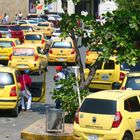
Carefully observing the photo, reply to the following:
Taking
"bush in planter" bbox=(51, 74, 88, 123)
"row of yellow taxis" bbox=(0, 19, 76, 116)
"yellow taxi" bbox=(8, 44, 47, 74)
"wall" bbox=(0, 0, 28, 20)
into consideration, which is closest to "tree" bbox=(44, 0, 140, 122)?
"bush in planter" bbox=(51, 74, 88, 123)

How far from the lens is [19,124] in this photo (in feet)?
60.1

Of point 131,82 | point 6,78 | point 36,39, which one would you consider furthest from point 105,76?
point 36,39

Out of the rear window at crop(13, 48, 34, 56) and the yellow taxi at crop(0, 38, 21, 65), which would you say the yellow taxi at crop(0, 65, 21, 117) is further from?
the yellow taxi at crop(0, 38, 21, 65)

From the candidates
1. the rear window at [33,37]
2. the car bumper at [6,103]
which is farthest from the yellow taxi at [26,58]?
the car bumper at [6,103]

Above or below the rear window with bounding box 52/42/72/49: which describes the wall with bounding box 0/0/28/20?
above

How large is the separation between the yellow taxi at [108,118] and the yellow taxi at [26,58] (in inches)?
594

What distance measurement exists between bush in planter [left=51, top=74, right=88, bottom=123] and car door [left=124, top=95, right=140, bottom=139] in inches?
112

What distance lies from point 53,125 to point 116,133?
2682mm

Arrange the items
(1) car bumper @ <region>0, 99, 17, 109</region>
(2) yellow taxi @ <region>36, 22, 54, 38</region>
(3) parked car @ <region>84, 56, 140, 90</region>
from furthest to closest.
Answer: (2) yellow taxi @ <region>36, 22, 54, 38</region> < (3) parked car @ <region>84, 56, 140, 90</region> < (1) car bumper @ <region>0, 99, 17, 109</region>

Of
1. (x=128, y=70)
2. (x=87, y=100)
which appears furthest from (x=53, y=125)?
(x=128, y=70)

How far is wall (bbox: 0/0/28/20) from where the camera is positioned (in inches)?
2795

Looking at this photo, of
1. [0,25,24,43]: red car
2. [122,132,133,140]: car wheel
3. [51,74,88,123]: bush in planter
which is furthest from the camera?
[0,25,24,43]: red car

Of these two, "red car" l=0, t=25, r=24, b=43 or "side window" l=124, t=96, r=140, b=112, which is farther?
"red car" l=0, t=25, r=24, b=43

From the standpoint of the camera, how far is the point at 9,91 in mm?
18859
